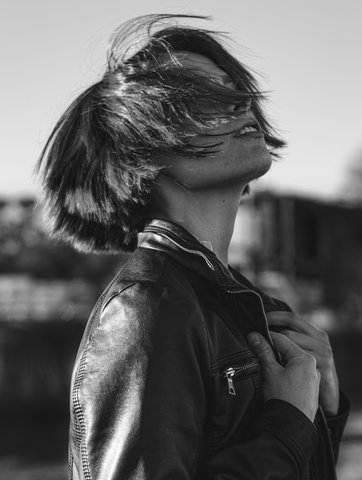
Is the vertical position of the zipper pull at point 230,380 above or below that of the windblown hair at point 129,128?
below

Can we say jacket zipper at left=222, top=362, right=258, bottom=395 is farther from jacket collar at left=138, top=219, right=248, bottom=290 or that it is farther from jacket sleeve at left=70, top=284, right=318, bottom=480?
jacket collar at left=138, top=219, right=248, bottom=290

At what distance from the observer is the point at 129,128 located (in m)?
1.92

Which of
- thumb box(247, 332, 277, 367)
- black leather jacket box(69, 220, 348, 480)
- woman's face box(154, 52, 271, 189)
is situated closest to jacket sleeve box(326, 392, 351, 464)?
black leather jacket box(69, 220, 348, 480)

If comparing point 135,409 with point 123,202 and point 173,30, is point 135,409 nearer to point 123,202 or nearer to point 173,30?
point 123,202

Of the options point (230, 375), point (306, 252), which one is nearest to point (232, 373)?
point (230, 375)

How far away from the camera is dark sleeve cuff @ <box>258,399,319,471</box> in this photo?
1.54 m

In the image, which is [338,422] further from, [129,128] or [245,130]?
[129,128]

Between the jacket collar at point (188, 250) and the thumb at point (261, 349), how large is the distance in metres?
0.14

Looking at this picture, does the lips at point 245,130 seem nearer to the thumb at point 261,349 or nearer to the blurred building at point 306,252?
the thumb at point 261,349

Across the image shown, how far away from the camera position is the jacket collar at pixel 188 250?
5.80 feet

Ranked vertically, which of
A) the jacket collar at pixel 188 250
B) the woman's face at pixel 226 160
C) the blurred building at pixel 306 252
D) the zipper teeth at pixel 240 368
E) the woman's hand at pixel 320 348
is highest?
the woman's face at pixel 226 160

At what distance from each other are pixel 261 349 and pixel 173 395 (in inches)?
15.7

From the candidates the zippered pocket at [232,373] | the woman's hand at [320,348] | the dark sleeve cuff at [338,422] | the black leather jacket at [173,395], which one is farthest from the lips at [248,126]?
the dark sleeve cuff at [338,422]

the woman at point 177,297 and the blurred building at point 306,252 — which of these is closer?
the woman at point 177,297
